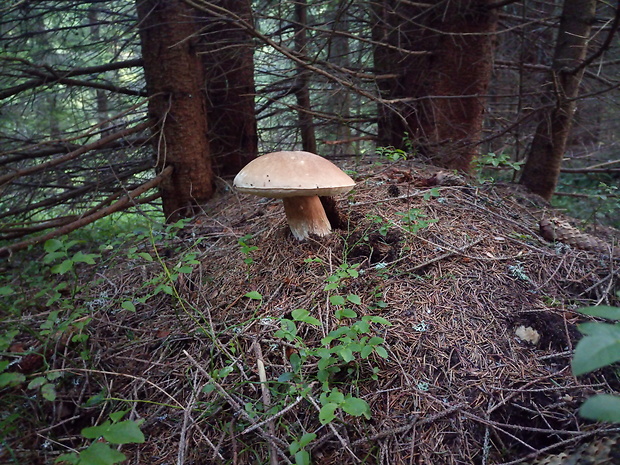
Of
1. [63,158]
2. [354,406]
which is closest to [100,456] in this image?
[354,406]

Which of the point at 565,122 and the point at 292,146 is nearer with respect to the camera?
the point at 565,122

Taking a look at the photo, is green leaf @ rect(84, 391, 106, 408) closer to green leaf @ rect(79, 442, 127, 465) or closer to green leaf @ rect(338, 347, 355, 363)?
green leaf @ rect(79, 442, 127, 465)

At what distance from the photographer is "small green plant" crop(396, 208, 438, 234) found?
2.34 metres

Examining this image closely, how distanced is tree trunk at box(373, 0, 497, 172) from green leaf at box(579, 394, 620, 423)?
3462 mm

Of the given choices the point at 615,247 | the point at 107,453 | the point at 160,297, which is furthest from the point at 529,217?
the point at 107,453

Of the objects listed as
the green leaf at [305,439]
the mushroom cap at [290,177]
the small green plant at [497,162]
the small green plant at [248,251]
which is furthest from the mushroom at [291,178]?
the small green plant at [497,162]

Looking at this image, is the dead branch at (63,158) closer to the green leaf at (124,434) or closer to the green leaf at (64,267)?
the green leaf at (64,267)

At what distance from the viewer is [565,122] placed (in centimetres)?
370

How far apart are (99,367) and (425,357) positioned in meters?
1.78

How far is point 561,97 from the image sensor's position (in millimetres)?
3121

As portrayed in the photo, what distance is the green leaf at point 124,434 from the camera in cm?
114

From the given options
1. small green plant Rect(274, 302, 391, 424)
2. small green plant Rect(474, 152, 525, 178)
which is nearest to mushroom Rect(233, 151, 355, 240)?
small green plant Rect(274, 302, 391, 424)

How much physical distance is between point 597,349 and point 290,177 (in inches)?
61.5

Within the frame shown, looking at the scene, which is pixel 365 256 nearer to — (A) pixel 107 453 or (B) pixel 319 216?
(B) pixel 319 216
